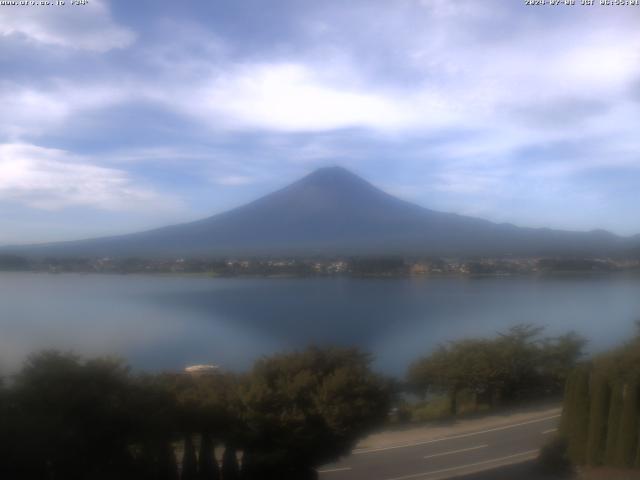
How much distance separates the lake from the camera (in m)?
8.07

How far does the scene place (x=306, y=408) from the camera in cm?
711

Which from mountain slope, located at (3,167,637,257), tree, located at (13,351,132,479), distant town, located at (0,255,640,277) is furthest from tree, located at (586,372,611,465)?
mountain slope, located at (3,167,637,257)

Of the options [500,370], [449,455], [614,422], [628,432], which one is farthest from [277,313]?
[628,432]

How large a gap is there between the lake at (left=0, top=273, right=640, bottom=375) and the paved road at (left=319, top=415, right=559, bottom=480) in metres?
1.24

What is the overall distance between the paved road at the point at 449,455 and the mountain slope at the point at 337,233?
23.0ft

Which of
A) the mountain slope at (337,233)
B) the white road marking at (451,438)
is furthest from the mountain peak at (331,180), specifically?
the white road marking at (451,438)

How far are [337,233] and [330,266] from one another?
8142mm

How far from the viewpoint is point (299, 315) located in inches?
397

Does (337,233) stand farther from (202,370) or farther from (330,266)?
(202,370)

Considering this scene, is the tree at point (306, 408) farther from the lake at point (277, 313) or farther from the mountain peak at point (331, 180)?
the mountain peak at point (331, 180)

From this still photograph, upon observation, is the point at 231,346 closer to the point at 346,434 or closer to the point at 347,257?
the point at 346,434

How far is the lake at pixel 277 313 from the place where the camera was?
8070 mm

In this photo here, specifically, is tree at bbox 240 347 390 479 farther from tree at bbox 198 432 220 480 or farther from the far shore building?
the far shore building

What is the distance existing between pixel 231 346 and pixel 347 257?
18.9ft
